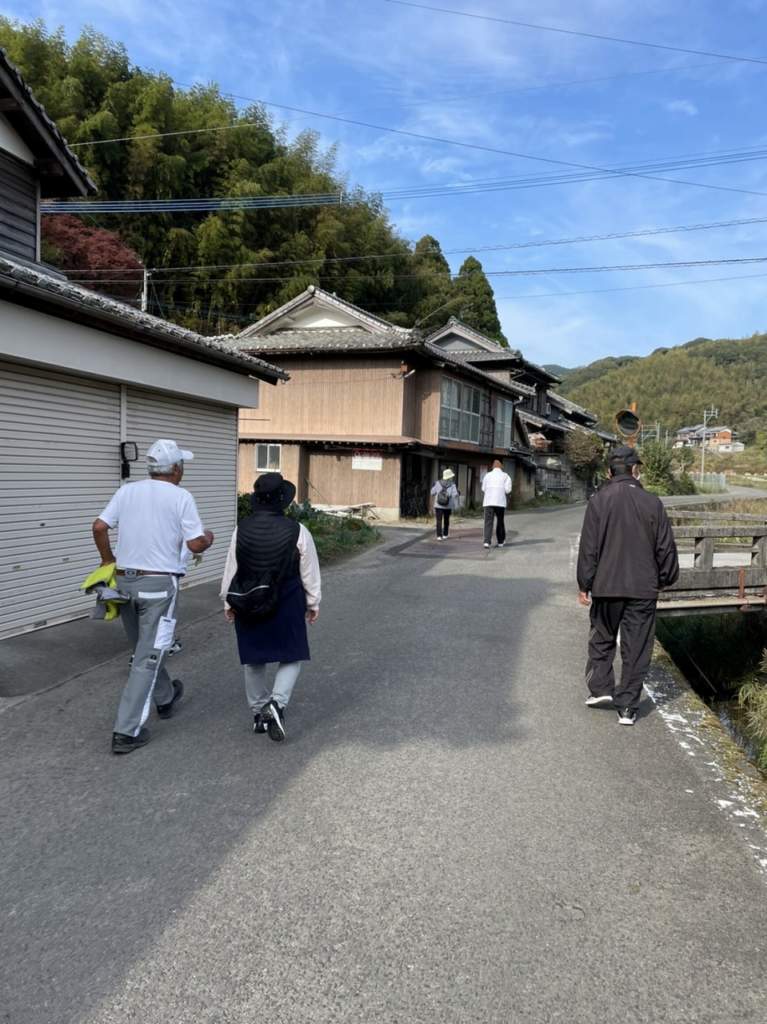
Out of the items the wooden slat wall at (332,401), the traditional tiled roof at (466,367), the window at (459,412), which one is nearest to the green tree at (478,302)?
the traditional tiled roof at (466,367)

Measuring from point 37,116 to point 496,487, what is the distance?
9.23 meters

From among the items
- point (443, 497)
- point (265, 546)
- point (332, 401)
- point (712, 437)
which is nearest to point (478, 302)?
point (332, 401)

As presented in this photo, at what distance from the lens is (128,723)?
4062 mm

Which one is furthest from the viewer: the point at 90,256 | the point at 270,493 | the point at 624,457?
the point at 90,256

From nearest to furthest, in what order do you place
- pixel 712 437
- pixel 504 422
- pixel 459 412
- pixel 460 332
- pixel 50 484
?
pixel 50 484
pixel 459 412
pixel 504 422
pixel 460 332
pixel 712 437

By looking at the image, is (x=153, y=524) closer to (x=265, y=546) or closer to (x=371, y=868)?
(x=265, y=546)

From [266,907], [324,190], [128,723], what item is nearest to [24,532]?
[128,723]

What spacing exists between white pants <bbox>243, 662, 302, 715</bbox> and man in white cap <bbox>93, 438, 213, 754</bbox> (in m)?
0.55

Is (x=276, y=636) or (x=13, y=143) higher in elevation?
(x=13, y=143)

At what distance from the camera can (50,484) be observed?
6.87m

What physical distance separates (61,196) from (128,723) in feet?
30.9

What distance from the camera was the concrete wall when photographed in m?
5.94

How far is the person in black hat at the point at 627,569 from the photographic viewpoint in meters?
4.80

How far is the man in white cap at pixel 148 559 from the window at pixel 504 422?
24.2 metres
